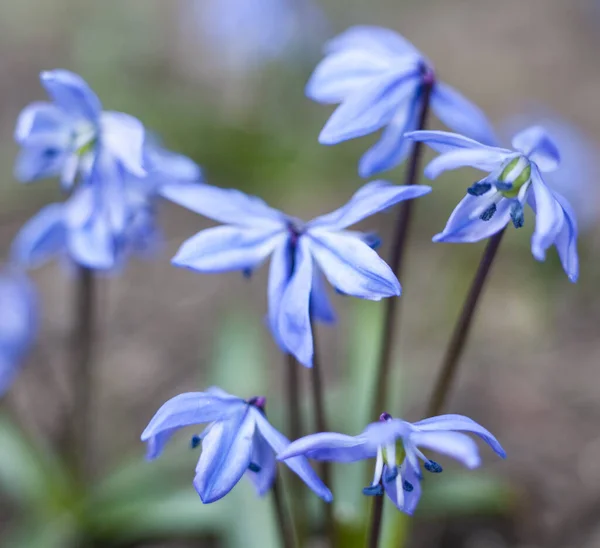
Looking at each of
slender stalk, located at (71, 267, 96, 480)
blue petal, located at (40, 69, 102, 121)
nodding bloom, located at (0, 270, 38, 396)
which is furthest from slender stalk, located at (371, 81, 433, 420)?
nodding bloom, located at (0, 270, 38, 396)

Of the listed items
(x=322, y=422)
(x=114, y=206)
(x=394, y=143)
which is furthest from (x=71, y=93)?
(x=322, y=422)

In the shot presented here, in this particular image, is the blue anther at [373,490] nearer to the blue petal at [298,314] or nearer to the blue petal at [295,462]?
the blue petal at [295,462]

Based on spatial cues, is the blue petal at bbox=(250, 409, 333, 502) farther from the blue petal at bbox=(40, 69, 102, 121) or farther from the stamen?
the blue petal at bbox=(40, 69, 102, 121)

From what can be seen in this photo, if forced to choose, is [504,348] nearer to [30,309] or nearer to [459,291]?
[459,291]

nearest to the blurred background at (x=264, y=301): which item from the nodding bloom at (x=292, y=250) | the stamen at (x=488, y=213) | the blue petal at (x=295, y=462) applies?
the blue petal at (x=295, y=462)

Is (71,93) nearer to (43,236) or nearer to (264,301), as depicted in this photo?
(43,236)
